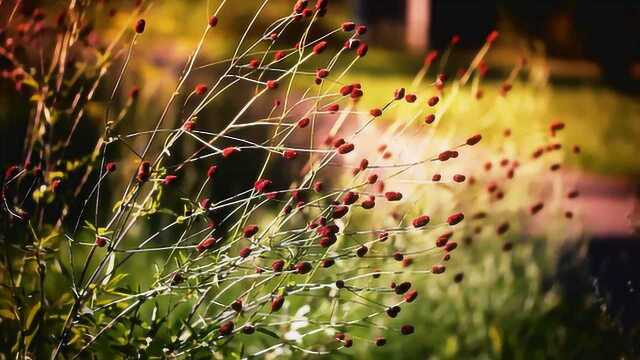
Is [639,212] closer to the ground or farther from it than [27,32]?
closer to the ground

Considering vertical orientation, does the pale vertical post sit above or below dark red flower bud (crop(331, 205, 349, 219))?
below

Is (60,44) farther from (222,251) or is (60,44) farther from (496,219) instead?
(496,219)

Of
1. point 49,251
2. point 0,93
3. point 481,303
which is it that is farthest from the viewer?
point 481,303

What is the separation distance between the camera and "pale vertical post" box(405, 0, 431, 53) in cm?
2134

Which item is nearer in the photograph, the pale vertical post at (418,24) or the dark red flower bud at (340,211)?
the dark red flower bud at (340,211)

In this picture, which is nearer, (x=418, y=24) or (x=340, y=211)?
(x=340, y=211)

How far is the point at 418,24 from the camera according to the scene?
21719 mm

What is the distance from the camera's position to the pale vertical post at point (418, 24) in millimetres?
21344

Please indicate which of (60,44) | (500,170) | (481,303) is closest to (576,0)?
(500,170)

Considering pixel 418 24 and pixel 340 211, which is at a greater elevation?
pixel 340 211

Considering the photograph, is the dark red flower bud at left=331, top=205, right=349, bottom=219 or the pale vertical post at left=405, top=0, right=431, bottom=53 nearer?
the dark red flower bud at left=331, top=205, right=349, bottom=219

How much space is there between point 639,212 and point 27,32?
98.5 inches

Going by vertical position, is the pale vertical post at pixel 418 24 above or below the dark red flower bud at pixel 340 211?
below

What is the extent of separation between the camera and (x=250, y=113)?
34.8ft
